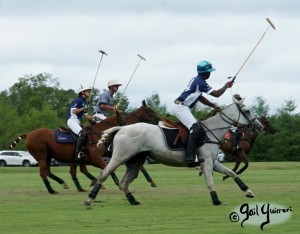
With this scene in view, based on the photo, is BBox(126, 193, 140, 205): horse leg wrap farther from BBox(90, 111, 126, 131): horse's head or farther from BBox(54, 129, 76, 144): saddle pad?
BBox(54, 129, 76, 144): saddle pad

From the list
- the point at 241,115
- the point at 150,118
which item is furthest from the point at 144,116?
the point at 241,115

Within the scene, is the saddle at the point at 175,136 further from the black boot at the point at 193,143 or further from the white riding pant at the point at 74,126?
the white riding pant at the point at 74,126

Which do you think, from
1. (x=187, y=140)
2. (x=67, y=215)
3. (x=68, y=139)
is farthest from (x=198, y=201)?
(x=68, y=139)

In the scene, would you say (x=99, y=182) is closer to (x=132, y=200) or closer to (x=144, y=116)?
(x=132, y=200)

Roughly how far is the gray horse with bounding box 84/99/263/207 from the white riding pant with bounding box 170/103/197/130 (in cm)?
48

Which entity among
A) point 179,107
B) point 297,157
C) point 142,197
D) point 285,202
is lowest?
point 297,157

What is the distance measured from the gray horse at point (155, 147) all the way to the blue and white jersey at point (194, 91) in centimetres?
66

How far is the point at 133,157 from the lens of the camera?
60.2 ft

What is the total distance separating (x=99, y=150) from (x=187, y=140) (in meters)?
4.75

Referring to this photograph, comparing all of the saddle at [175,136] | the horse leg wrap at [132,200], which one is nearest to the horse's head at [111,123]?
the saddle at [175,136]

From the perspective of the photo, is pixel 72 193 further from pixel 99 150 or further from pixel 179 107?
pixel 179 107

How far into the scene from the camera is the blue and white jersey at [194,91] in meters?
18.0

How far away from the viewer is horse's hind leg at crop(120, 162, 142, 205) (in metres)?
18.0

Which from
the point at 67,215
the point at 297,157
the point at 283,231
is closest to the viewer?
the point at 283,231
